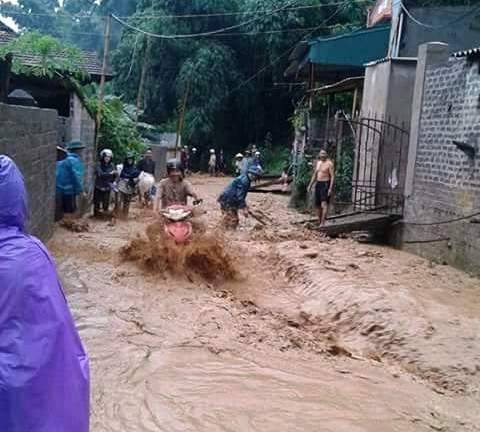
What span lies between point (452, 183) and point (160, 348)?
6.04m

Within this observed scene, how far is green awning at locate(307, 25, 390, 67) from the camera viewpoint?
1834 centimetres

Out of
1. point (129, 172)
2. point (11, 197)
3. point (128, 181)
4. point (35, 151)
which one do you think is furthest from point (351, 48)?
point (11, 197)

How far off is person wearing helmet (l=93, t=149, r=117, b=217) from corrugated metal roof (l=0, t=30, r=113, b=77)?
2.27 metres

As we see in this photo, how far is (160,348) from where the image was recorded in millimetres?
5855

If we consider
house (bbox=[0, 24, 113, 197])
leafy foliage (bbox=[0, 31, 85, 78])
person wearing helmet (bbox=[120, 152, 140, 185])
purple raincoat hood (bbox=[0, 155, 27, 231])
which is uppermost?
leafy foliage (bbox=[0, 31, 85, 78])

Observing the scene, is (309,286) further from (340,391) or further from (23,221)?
(23,221)

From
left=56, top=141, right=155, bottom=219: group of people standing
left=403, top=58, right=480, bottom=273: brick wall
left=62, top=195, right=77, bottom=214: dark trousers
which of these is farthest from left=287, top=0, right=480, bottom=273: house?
left=62, top=195, right=77, bottom=214: dark trousers

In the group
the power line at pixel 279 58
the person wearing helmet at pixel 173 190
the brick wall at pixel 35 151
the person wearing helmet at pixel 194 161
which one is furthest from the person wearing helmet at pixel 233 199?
the person wearing helmet at pixel 194 161

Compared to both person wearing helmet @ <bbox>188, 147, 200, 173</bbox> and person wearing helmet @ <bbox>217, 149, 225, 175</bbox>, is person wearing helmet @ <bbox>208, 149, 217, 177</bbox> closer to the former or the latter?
person wearing helmet @ <bbox>217, 149, 225, 175</bbox>

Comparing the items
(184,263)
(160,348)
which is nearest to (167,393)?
(160,348)

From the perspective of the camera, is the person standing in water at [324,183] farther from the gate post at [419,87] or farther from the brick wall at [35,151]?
the brick wall at [35,151]

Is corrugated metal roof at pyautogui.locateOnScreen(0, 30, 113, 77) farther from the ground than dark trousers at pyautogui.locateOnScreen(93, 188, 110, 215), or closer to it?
farther from the ground

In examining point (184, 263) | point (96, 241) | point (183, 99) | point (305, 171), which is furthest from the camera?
point (183, 99)

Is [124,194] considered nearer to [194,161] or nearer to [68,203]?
[68,203]
